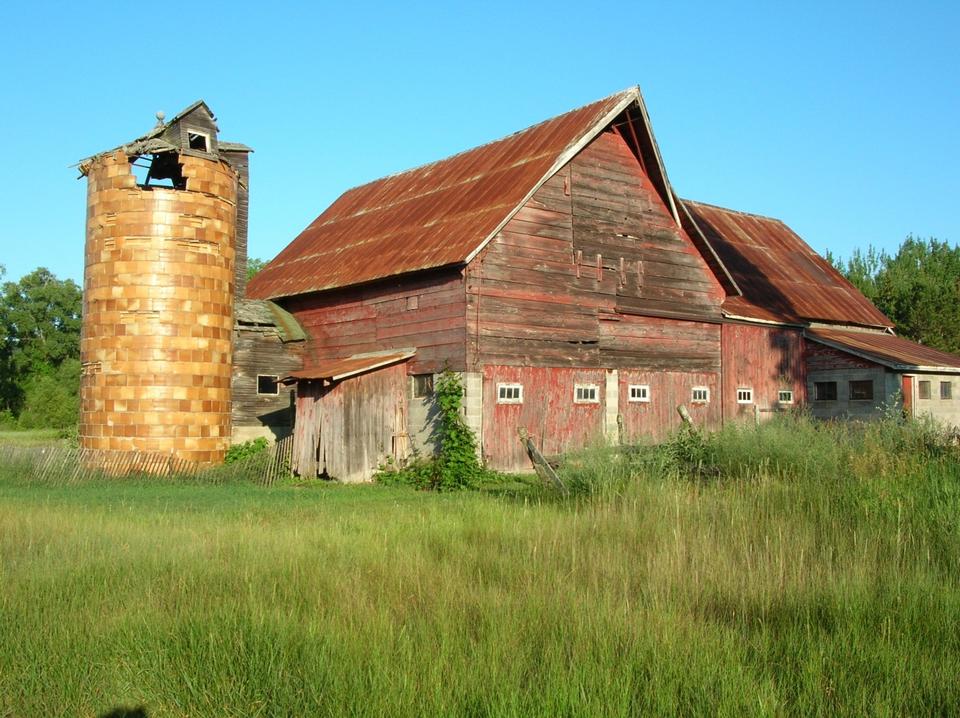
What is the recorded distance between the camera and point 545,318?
23.0 meters

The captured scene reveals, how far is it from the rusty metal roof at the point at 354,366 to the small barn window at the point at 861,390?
48.7ft

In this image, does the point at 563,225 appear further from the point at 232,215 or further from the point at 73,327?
the point at 73,327

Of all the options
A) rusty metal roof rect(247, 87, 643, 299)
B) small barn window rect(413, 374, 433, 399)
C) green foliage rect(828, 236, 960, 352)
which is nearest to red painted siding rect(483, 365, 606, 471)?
small barn window rect(413, 374, 433, 399)

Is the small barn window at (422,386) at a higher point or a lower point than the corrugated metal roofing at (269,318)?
lower

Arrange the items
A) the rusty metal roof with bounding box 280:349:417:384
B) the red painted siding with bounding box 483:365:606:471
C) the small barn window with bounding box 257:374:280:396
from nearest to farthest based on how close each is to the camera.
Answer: the rusty metal roof with bounding box 280:349:417:384, the red painted siding with bounding box 483:365:606:471, the small barn window with bounding box 257:374:280:396

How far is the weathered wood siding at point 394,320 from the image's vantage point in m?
21.9

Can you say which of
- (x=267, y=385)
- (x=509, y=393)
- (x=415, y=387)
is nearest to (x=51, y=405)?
(x=267, y=385)

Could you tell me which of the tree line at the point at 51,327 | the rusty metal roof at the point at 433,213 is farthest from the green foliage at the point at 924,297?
the rusty metal roof at the point at 433,213

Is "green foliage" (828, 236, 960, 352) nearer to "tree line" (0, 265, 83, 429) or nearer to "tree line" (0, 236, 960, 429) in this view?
"tree line" (0, 236, 960, 429)

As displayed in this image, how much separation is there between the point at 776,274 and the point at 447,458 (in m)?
18.1

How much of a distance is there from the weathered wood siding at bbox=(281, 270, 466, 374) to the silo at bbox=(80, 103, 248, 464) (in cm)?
275

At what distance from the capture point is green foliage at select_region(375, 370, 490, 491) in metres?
20.1

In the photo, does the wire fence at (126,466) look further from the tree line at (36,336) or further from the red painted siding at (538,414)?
the tree line at (36,336)

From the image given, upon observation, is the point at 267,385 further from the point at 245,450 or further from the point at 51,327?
the point at 51,327
